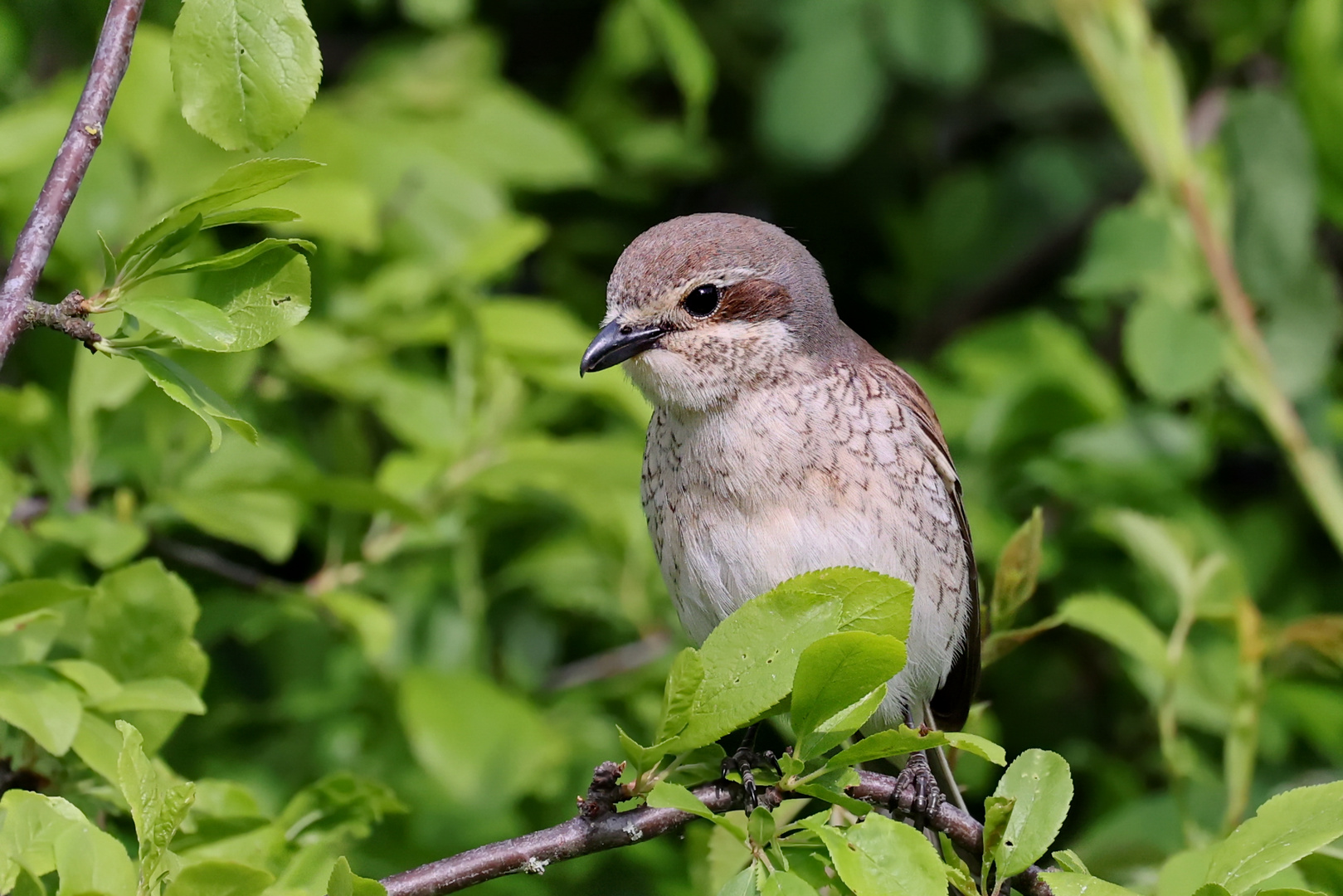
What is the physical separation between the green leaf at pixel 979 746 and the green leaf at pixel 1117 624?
0.85 m

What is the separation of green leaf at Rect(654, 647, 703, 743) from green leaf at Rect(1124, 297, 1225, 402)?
82.7 inches

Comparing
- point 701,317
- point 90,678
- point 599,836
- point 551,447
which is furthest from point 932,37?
point 90,678

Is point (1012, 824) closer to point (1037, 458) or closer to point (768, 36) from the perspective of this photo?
point (1037, 458)

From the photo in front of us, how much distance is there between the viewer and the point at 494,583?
3.97 m

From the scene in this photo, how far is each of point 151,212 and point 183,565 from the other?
87 cm

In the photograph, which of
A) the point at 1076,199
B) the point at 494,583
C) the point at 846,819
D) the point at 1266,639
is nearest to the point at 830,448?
the point at 846,819

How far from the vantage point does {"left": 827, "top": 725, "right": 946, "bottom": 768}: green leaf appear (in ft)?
6.23

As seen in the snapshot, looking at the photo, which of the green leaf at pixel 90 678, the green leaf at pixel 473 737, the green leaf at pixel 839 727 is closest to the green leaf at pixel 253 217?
the green leaf at pixel 90 678

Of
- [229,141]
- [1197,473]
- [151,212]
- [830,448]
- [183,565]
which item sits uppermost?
[229,141]

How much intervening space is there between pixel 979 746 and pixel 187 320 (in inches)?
47.0

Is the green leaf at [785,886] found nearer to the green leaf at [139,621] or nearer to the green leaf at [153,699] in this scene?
the green leaf at [153,699]

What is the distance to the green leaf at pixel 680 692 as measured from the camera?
6.36 ft

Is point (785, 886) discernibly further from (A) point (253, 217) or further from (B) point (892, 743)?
(A) point (253, 217)

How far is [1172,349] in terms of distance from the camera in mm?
3758
